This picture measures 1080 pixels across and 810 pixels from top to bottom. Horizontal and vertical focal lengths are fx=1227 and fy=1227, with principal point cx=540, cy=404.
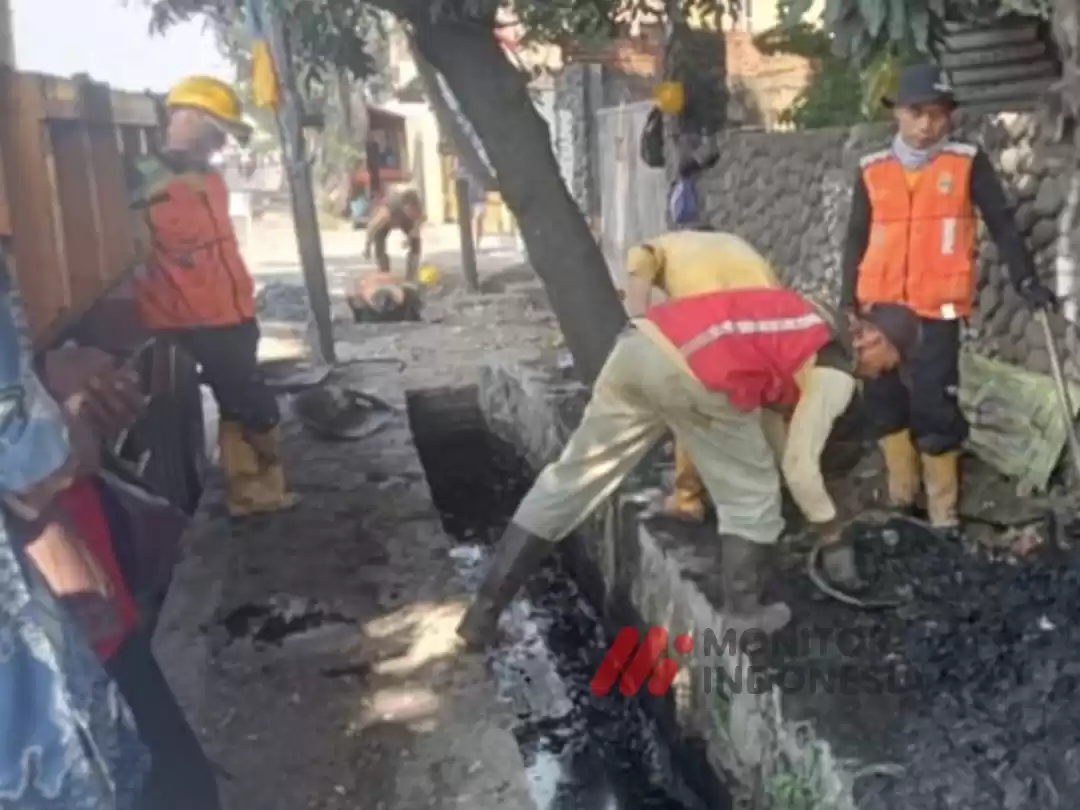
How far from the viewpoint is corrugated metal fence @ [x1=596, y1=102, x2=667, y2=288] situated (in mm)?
10609

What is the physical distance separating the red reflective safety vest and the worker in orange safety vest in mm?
2116

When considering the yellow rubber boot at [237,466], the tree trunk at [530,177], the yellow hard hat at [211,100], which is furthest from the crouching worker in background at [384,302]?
the yellow hard hat at [211,100]

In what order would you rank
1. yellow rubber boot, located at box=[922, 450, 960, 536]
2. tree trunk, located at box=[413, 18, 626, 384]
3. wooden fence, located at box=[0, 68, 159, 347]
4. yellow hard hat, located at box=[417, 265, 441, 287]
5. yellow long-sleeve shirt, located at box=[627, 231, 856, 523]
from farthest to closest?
yellow hard hat, located at box=[417, 265, 441, 287] < tree trunk, located at box=[413, 18, 626, 384] < yellow rubber boot, located at box=[922, 450, 960, 536] < yellow long-sleeve shirt, located at box=[627, 231, 856, 523] < wooden fence, located at box=[0, 68, 159, 347]

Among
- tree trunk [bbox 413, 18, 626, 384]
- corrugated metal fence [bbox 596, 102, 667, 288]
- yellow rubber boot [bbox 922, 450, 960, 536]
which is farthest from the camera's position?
corrugated metal fence [bbox 596, 102, 667, 288]

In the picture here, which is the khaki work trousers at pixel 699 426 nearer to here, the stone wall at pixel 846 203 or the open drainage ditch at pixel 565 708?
the open drainage ditch at pixel 565 708

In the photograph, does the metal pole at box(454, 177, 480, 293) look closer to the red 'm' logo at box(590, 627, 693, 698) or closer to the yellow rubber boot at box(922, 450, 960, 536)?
the red 'm' logo at box(590, 627, 693, 698)

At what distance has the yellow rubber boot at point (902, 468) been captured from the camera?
14.8 feet

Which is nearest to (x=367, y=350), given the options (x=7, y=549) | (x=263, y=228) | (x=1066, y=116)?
(x=1066, y=116)

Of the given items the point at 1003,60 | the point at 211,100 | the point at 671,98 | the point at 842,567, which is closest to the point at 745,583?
the point at 842,567

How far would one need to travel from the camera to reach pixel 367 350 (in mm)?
Result: 9586

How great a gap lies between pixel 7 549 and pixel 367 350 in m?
7.63

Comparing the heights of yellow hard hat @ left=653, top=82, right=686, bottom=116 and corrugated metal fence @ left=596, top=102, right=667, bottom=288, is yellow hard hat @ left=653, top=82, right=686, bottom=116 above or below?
above

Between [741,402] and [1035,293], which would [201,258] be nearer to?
[741,402]

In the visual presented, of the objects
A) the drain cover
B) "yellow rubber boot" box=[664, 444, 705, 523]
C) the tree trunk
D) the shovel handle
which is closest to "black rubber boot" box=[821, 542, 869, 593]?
"yellow rubber boot" box=[664, 444, 705, 523]
